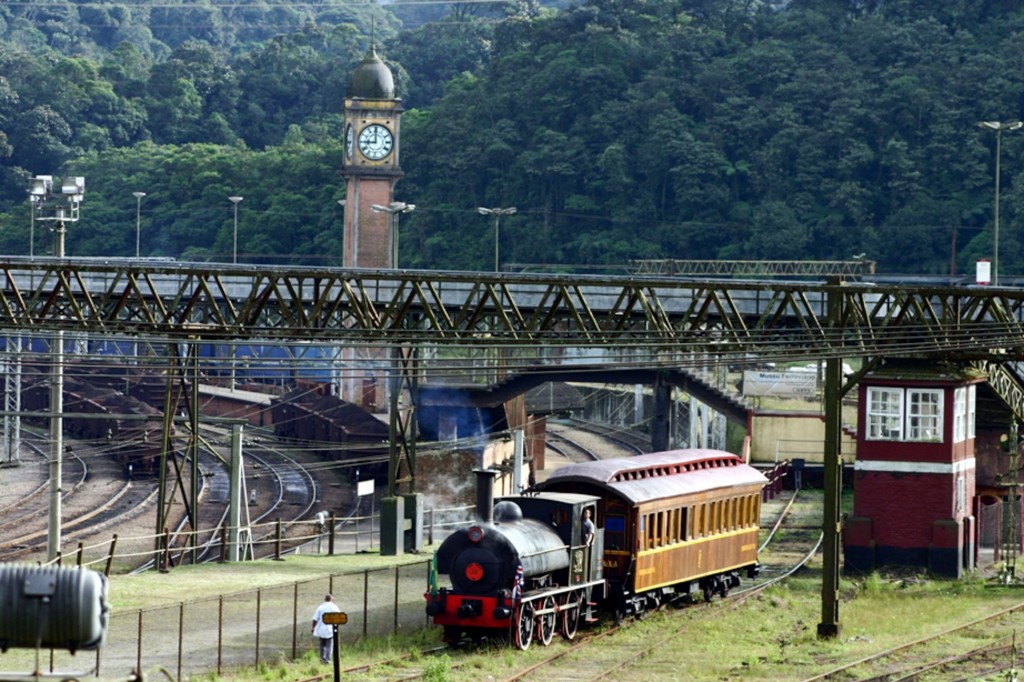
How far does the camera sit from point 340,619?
23188 mm

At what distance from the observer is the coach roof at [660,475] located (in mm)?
32688

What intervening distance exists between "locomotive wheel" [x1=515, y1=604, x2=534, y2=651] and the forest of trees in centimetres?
6422

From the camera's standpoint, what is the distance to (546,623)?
30469mm

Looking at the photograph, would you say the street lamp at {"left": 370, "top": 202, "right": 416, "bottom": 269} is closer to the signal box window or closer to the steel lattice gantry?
the signal box window

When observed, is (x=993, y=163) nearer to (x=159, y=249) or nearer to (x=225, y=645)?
(x=159, y=249)

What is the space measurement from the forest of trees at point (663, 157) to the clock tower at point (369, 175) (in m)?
23.4

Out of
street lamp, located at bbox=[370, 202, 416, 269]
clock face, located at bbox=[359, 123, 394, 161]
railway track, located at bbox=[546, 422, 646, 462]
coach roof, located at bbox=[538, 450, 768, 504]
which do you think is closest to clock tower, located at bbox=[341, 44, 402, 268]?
clock face, located at bbox=[359, 123, 394, 161]

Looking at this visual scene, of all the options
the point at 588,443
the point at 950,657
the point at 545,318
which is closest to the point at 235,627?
the point at 545,318

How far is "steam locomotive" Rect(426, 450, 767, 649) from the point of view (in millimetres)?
29219

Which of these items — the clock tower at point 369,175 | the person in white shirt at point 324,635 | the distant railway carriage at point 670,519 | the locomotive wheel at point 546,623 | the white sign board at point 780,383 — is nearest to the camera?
the person in white shirt at point 324,635

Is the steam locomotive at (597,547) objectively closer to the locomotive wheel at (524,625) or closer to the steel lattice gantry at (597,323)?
the locomotive wheel at (524,625)

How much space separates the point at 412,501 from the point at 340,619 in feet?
66.1

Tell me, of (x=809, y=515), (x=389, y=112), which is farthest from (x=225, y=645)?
(x=389, y=112)

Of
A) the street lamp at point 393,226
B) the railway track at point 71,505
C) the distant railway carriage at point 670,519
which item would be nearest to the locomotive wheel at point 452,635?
the distant railway carriage at point 670,519
